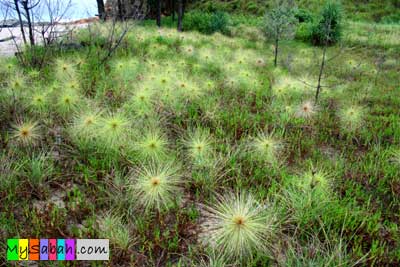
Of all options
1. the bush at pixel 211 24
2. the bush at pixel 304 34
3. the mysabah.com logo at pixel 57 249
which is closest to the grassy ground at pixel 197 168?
the mysabah.com logo at pixel 57 249

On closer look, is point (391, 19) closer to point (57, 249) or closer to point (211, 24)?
point (211, 24)

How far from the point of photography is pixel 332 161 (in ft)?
14.1

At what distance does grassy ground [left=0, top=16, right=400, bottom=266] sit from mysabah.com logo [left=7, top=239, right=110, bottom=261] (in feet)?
0.31

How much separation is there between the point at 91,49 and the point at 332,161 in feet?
22.5

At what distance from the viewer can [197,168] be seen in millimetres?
3805

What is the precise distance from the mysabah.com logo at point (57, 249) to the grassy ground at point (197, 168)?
10 cm

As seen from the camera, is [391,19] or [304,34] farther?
[391,19]

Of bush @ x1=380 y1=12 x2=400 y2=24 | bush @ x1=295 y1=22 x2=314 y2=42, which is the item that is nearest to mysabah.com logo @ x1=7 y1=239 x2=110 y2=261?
bush @ x1=295 y1=22 x2=314 y2=42

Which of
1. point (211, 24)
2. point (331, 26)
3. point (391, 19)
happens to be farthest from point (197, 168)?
point (391, 19)

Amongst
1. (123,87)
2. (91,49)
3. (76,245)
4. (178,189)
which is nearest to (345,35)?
(91,49)

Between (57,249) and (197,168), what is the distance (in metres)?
1.62

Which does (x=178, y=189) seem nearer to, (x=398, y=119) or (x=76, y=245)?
(x=76, y=245)

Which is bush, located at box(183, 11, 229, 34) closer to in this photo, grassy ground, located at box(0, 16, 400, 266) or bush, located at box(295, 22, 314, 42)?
bush, located at box(295, 22, 314, 42)

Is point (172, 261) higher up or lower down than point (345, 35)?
lower down
